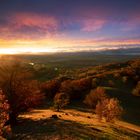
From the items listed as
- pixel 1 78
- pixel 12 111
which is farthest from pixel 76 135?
pixel 1 78

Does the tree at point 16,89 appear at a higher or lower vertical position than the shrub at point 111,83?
higher

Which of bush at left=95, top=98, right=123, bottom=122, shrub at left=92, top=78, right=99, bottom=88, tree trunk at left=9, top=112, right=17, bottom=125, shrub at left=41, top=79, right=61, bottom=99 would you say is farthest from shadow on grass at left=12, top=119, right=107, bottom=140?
shrub at left=92, top=78, right=99, bottom=88

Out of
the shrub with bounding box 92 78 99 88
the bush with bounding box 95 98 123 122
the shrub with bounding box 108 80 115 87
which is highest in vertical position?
the bush with bounding box 95 98 123 122

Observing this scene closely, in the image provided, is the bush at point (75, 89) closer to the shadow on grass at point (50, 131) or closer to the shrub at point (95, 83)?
the shrub at point (95, 83)

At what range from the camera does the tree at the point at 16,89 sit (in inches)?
1658

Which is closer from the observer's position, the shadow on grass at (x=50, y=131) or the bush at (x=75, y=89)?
the shadow on grass at (x=50, y=131)

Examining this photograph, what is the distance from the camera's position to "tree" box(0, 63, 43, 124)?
42.1 m

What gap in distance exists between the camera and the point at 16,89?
42500 millimetres

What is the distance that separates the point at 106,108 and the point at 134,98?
46464 millimetres

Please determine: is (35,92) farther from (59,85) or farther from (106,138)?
(59,85)

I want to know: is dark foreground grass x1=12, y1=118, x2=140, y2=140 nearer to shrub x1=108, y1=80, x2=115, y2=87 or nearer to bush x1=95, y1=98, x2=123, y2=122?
bush x1=95, y1=98, x2=123, y2=122

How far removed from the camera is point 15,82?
43.0 metres

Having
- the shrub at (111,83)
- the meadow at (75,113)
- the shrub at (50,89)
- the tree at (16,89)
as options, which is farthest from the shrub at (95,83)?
the tree at (16,89)

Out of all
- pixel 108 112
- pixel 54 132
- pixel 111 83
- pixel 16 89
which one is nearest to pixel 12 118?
pixel 16 89
